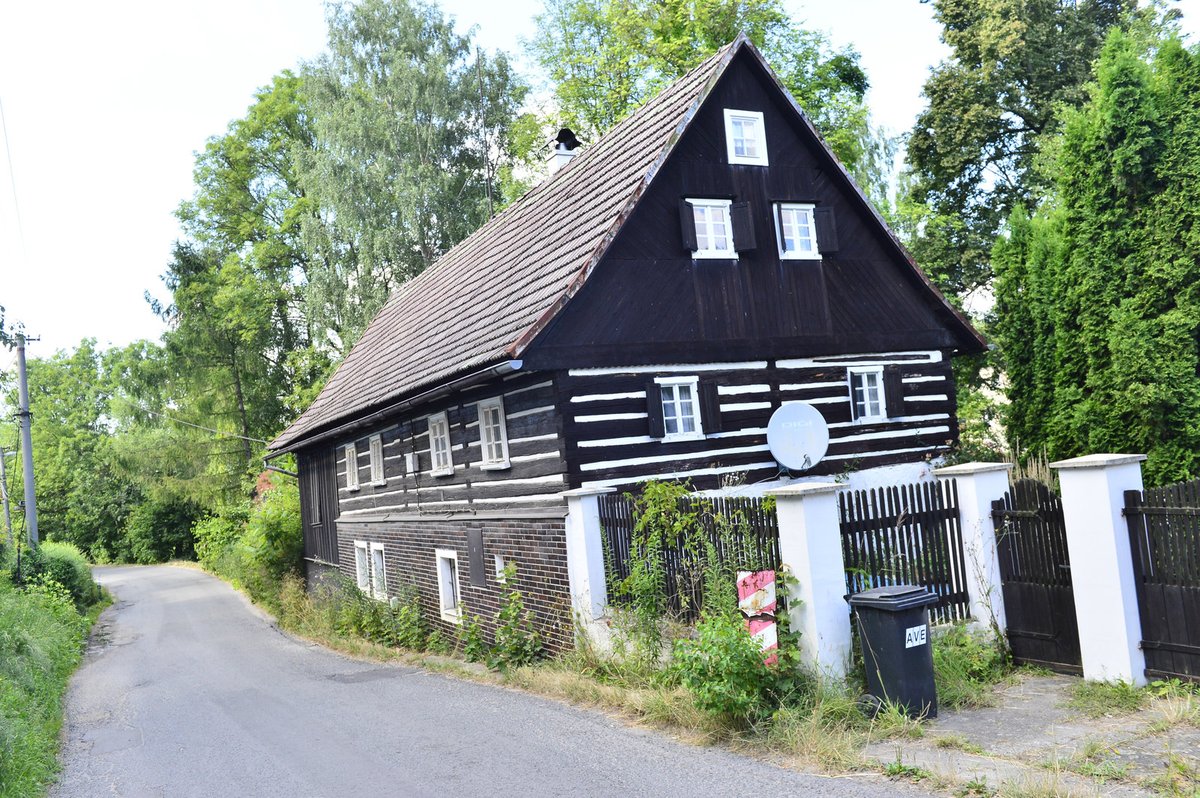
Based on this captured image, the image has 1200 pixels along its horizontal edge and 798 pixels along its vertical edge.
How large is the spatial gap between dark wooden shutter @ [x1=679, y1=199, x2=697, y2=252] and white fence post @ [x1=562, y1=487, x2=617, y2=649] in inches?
161

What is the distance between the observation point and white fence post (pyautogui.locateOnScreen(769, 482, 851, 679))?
26.4 feet

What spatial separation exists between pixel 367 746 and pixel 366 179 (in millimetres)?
25830

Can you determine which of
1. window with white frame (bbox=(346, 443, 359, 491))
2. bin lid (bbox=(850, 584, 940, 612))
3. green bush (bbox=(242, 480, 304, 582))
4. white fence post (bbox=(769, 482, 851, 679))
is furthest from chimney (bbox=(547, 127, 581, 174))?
green bush (bbox=(242, 480, 304, 582))

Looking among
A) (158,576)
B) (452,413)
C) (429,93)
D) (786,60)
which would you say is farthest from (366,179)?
(158,576)

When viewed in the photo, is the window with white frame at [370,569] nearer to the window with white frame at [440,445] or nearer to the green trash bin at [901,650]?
the window with white frame at [440,445]

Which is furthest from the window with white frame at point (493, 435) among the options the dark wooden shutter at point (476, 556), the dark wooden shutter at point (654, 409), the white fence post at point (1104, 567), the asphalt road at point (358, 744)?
the white fence post at point (1104, 567)

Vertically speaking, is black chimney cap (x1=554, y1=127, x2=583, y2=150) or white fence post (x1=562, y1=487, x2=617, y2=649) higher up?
black chimney cap (x1=554, y1=127, x2=583, y2=150)

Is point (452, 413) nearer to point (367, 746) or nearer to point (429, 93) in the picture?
point (367, 746)


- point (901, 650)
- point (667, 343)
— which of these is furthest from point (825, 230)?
point (901, 650)

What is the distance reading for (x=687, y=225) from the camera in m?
13.7

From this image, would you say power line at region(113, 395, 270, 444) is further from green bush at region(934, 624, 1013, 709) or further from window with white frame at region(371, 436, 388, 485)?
green bush at region(934, 624, 1013, 709)

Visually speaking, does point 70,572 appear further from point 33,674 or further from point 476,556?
point 476,556

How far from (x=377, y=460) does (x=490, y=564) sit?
253 inches

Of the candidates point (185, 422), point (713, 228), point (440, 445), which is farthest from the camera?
point (185, 422)
